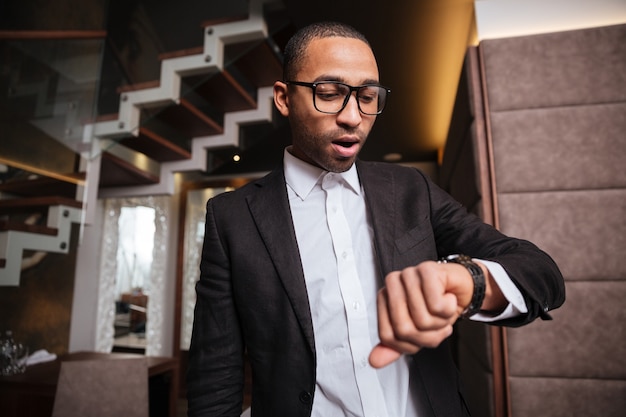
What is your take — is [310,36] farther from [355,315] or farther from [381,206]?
[355,315]

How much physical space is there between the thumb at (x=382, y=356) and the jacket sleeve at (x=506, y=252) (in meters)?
0.26

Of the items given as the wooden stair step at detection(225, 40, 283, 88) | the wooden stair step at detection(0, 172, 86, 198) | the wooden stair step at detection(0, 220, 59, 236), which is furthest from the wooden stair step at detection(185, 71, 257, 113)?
the wooden stair step at detection(0, 220, 59, 236)

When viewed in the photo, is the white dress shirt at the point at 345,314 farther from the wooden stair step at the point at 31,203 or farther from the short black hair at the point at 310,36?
the wooden stair step at the point at 31,203

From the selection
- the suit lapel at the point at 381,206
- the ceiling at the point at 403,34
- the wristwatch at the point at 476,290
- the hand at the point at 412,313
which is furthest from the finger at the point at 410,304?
the ceiling at the point at 403,34

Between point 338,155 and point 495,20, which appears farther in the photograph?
point 495,20

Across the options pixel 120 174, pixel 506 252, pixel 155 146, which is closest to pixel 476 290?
pixel 506 252

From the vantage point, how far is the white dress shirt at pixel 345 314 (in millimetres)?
784

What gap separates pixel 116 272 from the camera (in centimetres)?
401

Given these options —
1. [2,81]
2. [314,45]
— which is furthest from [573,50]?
[2,81]

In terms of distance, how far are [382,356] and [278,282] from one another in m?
0.44

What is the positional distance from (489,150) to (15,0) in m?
2.86

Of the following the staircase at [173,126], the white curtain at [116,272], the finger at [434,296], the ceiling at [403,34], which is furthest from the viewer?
the white curtain at [116,272]

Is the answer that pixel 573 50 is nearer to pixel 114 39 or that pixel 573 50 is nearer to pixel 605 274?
pixel 605 274

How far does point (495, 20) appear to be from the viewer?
2004 millimetres
